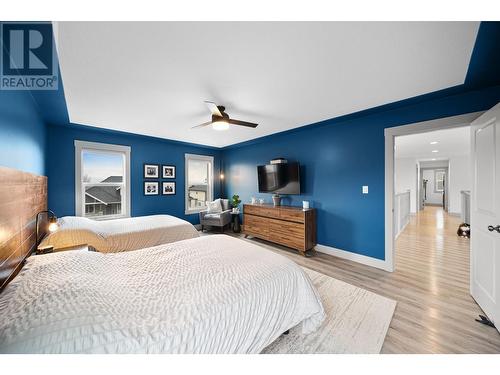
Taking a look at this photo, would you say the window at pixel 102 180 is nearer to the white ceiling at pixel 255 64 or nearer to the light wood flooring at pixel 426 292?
the white ceiling at pixel 255 64

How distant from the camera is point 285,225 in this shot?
3863 mm

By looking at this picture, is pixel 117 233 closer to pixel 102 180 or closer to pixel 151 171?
pixel 102 180

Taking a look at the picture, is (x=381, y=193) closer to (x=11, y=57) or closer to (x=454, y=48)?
(x=454, y=48)

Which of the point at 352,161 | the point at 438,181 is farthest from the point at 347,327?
the point at 438,181

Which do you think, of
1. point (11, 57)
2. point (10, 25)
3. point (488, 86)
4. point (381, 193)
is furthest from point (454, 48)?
point (11, 57)

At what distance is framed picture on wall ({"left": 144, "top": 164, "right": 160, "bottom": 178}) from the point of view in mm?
4676

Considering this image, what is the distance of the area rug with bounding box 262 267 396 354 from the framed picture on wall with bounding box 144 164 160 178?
440 cm

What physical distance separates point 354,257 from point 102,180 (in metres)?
5.33

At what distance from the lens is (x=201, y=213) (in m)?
5.35

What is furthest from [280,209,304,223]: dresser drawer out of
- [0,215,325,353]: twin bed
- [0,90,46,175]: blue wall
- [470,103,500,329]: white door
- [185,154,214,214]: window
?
[0,90,46,175]: blue wall

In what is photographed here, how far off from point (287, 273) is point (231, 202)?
171 inches

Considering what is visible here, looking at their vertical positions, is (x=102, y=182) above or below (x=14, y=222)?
above

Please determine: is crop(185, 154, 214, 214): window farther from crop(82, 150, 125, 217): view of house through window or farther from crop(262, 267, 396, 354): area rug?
crop(262, 267, 396, 354): area rug

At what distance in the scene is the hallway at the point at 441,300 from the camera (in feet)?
5.29
